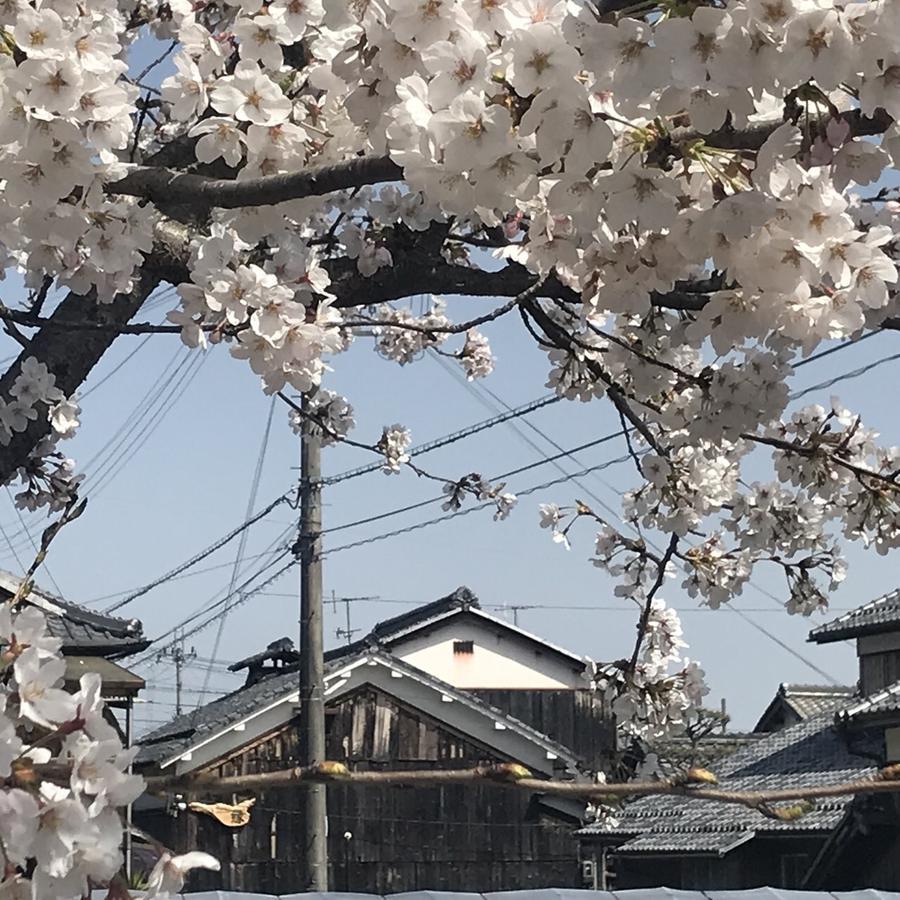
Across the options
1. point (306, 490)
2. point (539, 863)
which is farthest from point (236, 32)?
point (539, 863)

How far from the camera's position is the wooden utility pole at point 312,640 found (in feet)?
44.0

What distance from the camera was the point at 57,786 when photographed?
4.55ft

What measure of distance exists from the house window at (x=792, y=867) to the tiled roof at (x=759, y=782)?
555 millimetres

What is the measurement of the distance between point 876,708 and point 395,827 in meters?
10.0

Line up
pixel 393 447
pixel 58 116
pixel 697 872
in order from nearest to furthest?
pixel 58 116 → pixel 393 447 → pixel 697 872

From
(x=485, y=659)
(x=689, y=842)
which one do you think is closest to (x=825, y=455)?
(x=689, y=842)

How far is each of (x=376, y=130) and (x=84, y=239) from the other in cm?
87

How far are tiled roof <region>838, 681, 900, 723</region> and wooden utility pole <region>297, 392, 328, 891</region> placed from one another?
17.1 ft

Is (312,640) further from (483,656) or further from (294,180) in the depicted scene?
(483,656)

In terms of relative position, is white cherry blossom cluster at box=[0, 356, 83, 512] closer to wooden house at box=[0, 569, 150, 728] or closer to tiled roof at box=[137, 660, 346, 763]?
wooden house at box=[0, 569, 150, 728]

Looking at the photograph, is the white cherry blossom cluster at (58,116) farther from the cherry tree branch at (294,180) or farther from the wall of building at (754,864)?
the wall of building at (754,864)

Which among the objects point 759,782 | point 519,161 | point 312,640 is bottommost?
point 759,782

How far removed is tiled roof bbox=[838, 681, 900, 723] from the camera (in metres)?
12.0

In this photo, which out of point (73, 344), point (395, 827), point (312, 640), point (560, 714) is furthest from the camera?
point (560, 714)
